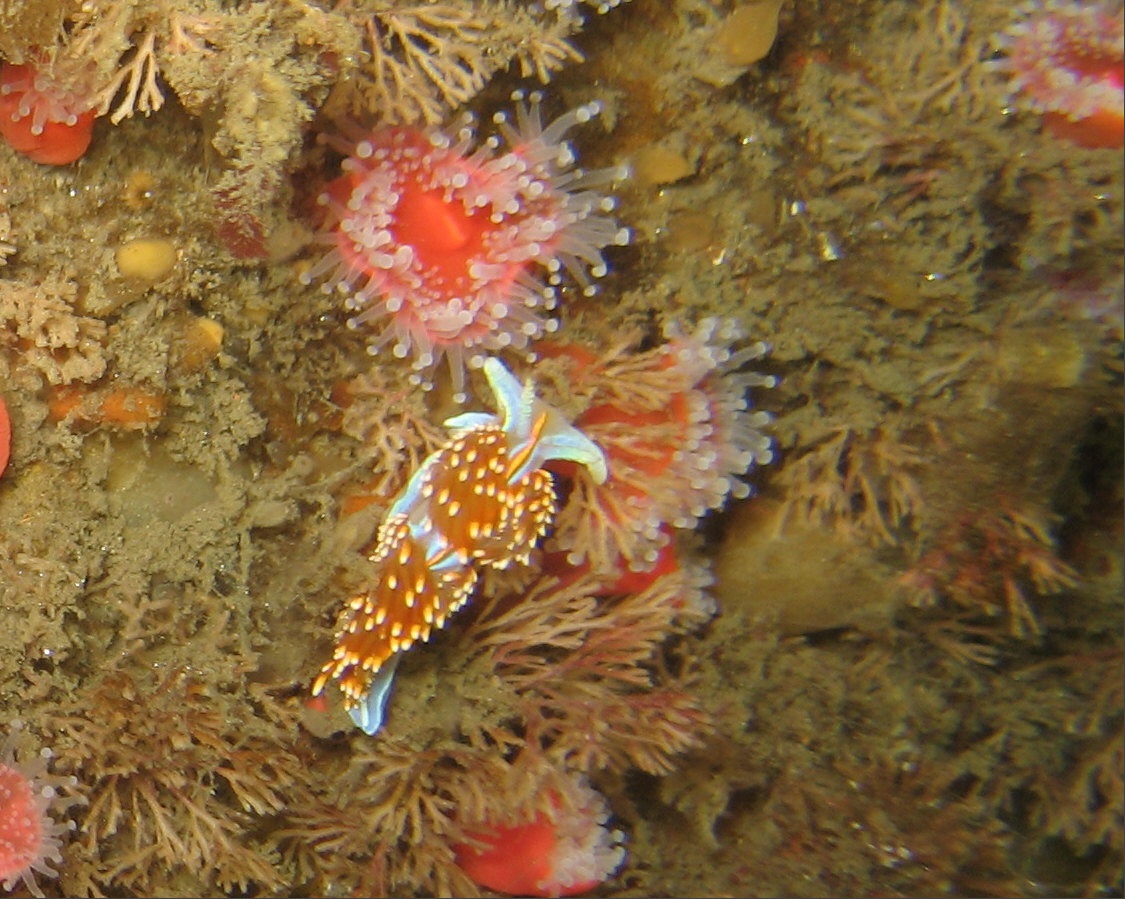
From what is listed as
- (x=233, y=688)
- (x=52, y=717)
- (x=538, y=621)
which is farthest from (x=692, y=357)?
(x=52, y=717)

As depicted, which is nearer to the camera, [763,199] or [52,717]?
[52,717]

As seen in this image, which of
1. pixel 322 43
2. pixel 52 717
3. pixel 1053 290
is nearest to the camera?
pixel 322 43

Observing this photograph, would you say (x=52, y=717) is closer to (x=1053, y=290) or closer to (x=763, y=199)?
(x=763, y=199)

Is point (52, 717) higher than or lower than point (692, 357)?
higher

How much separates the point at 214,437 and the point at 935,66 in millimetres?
2596

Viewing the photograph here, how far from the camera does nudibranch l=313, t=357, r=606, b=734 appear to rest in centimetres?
251

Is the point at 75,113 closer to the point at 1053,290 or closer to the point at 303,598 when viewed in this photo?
the point at 303,598

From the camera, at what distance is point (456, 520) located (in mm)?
2512

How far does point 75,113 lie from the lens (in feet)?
6.89

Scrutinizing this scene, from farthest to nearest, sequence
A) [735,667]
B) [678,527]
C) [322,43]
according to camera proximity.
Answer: [735,667], [678,527], [322,43]

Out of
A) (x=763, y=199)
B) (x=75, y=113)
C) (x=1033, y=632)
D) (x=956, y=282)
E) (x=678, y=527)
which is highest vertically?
(x=75, y=113)

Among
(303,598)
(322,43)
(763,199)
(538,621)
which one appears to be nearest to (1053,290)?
(763,199)

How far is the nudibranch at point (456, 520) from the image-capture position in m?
2.51

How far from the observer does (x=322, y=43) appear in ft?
6.71
